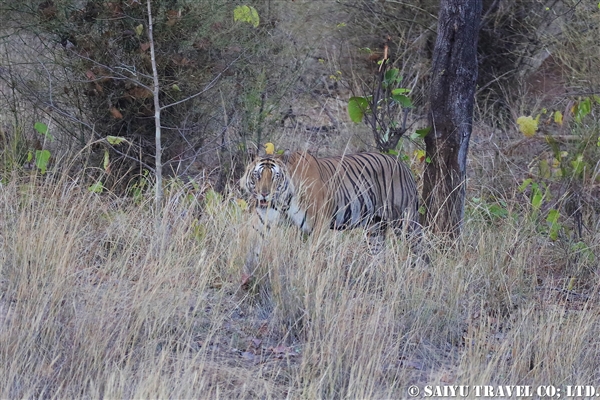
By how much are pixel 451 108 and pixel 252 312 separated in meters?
2.32

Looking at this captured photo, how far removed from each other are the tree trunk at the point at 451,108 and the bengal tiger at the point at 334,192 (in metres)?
0.31

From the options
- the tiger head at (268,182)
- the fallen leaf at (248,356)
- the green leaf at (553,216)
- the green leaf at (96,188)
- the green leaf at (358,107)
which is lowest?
the fallen leaf at (248,356)

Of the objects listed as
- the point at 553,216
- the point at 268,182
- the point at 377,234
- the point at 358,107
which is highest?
the point at 358,107

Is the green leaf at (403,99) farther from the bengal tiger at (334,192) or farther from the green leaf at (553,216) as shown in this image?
the green leaf at (553,216)

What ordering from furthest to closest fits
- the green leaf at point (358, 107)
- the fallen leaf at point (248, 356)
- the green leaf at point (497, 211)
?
the green leaf at point (358, 107)
the green leaf at point (497, 211)
the fallen leaf at point (248, 356)

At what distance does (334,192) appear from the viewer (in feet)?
21.6

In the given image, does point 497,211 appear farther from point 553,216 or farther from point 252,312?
point 252,312

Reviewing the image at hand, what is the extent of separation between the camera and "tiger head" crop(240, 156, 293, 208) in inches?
241

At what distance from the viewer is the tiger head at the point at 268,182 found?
20.1 feet

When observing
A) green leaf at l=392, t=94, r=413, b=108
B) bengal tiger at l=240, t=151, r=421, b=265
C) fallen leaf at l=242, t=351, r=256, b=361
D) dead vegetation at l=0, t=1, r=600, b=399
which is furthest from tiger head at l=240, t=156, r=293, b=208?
fallen leaf at l=242, t=351, r=256, b=361

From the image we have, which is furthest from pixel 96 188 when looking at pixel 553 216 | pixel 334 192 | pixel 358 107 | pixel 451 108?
pixel 553 216

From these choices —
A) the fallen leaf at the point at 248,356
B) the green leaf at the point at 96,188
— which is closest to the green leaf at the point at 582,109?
the green leaf at the point at 96,188

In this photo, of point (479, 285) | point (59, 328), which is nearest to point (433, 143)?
point (479, 285)

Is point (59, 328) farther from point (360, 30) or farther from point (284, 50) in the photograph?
point (360, 30)
